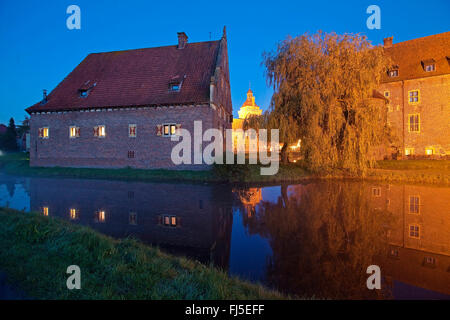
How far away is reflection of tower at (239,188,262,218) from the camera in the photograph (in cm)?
844

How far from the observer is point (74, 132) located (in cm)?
2105

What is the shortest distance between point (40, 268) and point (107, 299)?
60.0 inches

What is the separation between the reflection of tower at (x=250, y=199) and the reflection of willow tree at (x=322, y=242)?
36cm

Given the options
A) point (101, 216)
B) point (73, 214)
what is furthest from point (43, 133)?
point (101, 216)

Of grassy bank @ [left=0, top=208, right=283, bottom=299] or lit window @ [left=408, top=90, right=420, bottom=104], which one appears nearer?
grassy bank @ [left=0, top=208, right=283, bottom=299]

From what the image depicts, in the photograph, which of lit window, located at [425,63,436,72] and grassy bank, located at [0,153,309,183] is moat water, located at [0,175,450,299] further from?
lit window, located at [425,63,436,72]

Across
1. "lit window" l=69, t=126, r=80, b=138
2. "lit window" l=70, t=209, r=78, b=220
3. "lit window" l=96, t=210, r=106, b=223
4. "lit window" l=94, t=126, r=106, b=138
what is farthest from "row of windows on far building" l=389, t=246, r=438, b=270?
"lit window" l=69, t=126, r=80, b=138

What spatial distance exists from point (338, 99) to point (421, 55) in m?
23.8

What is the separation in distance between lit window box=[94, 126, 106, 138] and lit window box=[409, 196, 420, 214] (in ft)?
70.7

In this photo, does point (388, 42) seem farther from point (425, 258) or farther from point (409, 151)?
point (425, 258)

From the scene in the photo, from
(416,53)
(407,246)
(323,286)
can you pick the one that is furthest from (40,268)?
(416,53)

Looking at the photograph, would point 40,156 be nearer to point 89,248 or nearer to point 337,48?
point 89,248

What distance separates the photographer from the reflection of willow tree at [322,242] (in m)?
3.73
